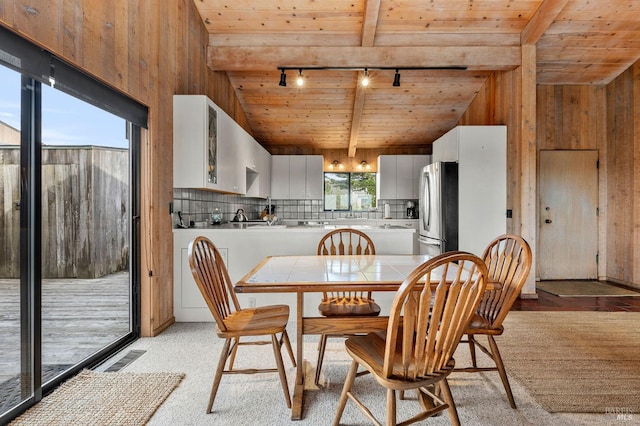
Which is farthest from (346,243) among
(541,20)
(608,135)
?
(608,135)

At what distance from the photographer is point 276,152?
7.04 meters

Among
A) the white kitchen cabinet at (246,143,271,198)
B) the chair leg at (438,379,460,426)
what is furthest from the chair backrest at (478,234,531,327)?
the white kitchen cabinet at (246,143,271,198)

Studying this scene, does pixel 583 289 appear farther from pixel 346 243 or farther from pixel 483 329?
pixel 483 329

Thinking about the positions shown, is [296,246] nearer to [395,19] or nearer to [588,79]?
[395,19]

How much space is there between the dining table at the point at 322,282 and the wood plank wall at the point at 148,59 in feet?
4.11

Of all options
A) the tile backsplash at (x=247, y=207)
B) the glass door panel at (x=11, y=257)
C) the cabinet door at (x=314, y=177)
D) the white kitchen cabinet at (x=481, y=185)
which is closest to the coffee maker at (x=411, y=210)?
the tile backsplash at (x=247, y=207)

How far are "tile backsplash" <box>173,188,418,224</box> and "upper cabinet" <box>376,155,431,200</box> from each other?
409 millimetres

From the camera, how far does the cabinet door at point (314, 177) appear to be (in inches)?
259

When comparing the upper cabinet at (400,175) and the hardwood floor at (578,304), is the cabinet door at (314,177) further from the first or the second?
the hardwood floor at (578,304)

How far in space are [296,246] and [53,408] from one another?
2048 mm

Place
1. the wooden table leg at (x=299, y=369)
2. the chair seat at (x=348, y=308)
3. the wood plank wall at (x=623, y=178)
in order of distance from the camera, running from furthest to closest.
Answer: the wood plank wall at (x=623, y=178) < the chair seat at (x=348, y=308) < the wooden table leg at (x=299, y=369)

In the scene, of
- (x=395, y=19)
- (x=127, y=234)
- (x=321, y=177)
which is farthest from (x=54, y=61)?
(x=321, y=177)

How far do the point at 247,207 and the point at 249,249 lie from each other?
2.68 meters

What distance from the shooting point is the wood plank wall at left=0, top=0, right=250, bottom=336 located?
1885mm
